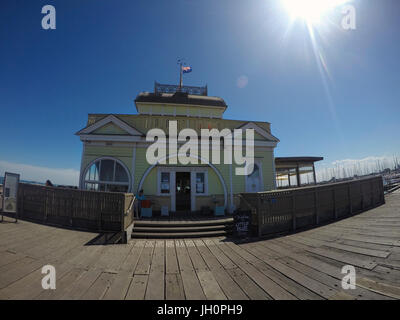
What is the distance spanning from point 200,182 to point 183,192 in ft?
3.86

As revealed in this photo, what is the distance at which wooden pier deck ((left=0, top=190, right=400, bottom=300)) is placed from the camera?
2.29 m

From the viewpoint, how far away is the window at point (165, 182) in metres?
7.94

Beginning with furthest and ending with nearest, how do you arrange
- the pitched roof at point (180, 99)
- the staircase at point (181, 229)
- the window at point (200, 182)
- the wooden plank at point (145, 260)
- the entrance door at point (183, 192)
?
the pitched roof at point (180, 99) → the window at point (200, 182) → the entrance door at point (183, 192) → the staircase at point (181, 229) → the wooden plank at point (145, 260)

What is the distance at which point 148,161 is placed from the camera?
7879 mm

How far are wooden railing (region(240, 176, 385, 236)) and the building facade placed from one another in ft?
8.20

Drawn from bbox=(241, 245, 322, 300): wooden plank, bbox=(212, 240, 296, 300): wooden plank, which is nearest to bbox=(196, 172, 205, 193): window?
bbox=(212, 240, 296, 300): wooden plank

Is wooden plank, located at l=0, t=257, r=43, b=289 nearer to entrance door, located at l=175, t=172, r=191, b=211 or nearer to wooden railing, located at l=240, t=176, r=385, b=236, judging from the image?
entrance door, located at l=175, t=172, r=191, b=211

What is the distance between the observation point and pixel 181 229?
5555 mm

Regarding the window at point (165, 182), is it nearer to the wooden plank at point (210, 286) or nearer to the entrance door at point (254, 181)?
the entrance door at point (254, 181)

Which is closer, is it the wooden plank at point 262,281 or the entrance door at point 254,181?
the wooden plank at point 262,281

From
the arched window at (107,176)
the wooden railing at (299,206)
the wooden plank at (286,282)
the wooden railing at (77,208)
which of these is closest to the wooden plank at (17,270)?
the wooden railing at (77,208)

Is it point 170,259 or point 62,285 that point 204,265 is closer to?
point 170,259

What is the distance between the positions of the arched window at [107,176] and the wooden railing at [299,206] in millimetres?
6274
